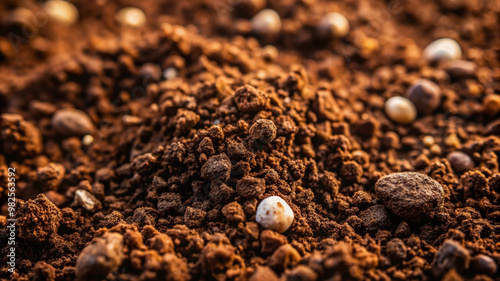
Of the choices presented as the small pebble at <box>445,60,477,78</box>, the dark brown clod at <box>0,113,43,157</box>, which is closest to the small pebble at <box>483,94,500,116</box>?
the small pebble at <box>445,60,477,78</box>

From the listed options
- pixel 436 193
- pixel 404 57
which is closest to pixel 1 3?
pixel 404 57

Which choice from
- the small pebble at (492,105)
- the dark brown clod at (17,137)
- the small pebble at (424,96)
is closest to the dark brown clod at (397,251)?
the small pebble at (424,96)

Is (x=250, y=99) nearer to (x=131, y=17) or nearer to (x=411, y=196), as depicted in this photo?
(x=411, y=196)

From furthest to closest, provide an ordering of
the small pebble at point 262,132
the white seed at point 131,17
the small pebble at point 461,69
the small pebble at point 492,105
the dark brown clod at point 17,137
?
1. the white seed at point 131,17
2. the small pebble at point 461,69
3. the small pebble at point 492,105
4. the dark brown clod at point 17,137
5. the small pebble at point 262,132

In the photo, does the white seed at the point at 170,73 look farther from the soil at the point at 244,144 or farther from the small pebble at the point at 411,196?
the small pebble at the point at 411,196

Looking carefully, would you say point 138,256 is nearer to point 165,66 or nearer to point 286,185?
point 286,185

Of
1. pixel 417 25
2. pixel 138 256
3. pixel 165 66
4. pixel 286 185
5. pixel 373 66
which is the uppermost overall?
pixel 417 25
